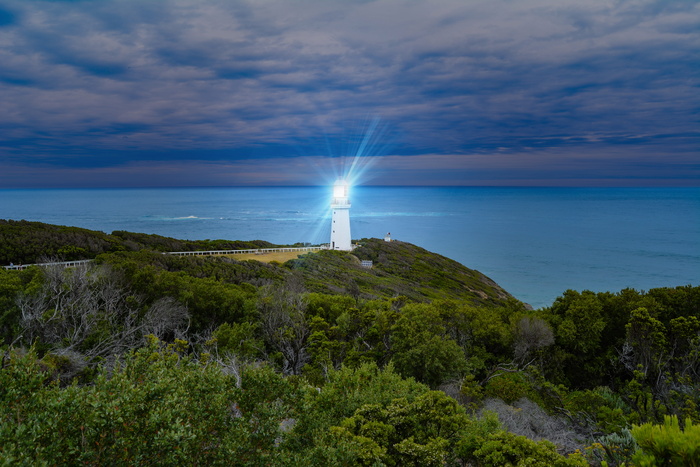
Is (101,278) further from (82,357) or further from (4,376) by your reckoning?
(4,376)

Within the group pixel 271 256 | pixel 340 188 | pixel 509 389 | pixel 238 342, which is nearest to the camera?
pixel 509 389

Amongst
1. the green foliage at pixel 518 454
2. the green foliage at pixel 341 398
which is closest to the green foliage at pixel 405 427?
the green foliage at pixel 341 398

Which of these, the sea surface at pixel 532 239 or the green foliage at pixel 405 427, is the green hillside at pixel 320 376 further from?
the sea surface at pixel 532 239

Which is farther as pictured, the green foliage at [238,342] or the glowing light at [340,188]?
the glowing light at [340,188]

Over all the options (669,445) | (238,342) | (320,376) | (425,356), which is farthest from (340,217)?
(669,445)

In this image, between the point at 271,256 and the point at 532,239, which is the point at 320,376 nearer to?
the point at 271,256

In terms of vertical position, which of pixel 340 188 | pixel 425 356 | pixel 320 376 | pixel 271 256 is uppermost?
pixel 340 188
